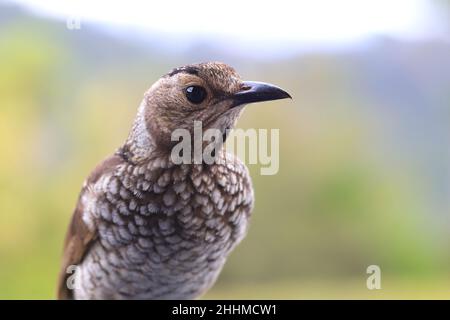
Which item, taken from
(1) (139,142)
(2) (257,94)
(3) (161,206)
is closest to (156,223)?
(3) (161,206)

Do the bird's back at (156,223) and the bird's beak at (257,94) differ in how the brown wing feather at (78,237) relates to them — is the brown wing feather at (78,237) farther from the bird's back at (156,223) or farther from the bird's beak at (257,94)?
the bird's beak at (257,94)

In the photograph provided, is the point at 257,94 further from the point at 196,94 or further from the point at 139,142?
the point at 139,142

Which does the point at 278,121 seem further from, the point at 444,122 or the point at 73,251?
the point at 444,122

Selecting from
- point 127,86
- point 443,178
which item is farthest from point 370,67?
point 127,86

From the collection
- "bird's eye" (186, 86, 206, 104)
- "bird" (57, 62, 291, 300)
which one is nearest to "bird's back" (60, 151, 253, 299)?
"bird" (57, 62, 291, 300)

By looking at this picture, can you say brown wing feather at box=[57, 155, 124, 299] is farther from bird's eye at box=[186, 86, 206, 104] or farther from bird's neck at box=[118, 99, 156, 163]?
bird's eye at box=[186, 86, 206, 104]

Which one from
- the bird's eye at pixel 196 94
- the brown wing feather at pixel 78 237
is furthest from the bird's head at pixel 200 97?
the brown wing feather at pixel 78 237
